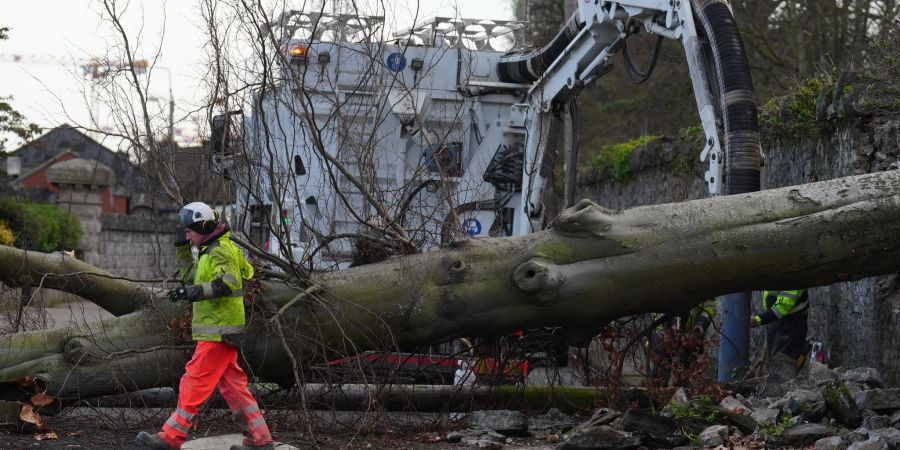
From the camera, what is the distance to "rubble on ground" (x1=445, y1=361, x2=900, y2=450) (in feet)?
24.3

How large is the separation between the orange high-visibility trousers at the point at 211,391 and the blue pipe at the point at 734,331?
4.30m

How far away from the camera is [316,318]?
25.7 feet

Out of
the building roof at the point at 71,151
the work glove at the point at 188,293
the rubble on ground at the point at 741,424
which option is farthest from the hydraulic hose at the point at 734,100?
the building roof at the point at 71,151

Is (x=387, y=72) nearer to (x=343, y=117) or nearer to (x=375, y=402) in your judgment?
(x=343, y=117)

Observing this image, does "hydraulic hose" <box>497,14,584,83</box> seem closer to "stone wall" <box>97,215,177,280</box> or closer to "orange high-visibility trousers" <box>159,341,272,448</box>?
"orange high-visibility trousers" <box>159,341,272,448</box>

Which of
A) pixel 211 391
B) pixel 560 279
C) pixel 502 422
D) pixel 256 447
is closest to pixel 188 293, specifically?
pixel 211 391

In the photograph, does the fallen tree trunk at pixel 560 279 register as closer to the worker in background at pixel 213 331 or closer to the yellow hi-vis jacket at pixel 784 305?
the worker in background at pixel 213 331

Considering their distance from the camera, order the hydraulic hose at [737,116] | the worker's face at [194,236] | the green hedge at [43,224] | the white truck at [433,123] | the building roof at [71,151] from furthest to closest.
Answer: the green hedge at [43,224] → the building roof at [71,151] → the hydraulic hose at [737,116] → the white truck at [433,123] → the worker's face at [194,236]

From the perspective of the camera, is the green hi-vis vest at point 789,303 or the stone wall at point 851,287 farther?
the green hi-vis vest at point 789,303

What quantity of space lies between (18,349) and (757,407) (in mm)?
5034

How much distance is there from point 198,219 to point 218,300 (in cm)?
50

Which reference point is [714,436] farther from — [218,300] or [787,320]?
[218,300]

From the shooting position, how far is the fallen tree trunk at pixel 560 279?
7.45 m

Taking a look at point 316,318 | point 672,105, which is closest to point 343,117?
point 316,318
